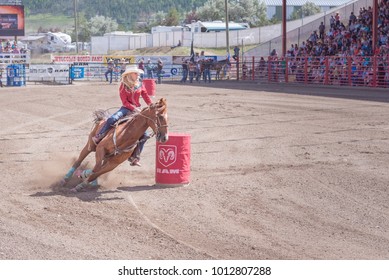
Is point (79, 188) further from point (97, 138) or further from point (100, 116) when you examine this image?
point (100, 116)

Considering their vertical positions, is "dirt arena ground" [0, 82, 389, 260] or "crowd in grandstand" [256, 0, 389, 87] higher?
"crowd in grandstand" [256, 0, 389, 87]

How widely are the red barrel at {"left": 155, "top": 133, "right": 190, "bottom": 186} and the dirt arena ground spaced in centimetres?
21

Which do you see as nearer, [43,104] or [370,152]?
[370,152]

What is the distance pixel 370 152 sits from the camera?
15.7 m

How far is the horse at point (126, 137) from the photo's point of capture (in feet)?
36.7

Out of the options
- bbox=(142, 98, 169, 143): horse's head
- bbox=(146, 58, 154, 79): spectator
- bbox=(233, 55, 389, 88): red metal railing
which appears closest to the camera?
bbox=(142, 98, 169, 143): horse's head

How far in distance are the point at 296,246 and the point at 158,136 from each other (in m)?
3.23

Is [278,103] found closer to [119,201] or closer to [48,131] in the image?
[48,131]

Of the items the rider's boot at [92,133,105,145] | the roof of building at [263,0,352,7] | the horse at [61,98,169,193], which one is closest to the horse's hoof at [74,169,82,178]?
the horse at [61,98,169,193]

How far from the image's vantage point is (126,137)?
1134 cm

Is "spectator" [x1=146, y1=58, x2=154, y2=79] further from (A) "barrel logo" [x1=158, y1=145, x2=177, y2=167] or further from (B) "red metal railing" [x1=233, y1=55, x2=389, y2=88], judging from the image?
(A) "barrel logo" [x1=158, y1=145, x2=177, y2=167]

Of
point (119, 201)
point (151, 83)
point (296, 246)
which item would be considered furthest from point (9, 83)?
point (296, 246)

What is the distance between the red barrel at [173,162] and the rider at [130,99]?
0.58m

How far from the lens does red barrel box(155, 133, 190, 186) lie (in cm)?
1220
